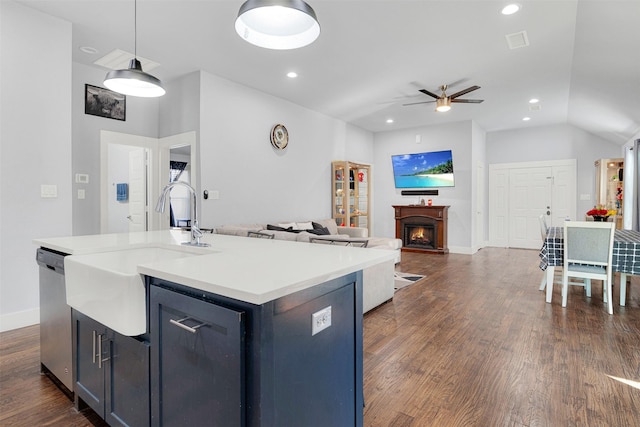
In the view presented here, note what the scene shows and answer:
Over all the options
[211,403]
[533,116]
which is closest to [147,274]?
[211,403]

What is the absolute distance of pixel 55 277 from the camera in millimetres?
1983

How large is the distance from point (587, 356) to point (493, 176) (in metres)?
6.65

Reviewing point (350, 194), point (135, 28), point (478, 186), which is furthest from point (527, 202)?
point (135, 28)

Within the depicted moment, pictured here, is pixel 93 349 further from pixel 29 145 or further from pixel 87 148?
pixel 87 148

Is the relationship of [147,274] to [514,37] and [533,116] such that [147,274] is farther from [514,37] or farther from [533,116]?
[533,116]

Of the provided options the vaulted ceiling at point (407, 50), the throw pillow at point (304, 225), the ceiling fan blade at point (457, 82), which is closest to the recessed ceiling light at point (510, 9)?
the vaulted ceiling at point (407, 50)

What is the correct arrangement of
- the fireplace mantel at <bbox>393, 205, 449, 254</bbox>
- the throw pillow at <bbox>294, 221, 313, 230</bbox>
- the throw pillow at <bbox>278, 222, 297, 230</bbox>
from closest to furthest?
the throw pillow at <bbox>278, 222, 297, 230</bbox> < the throw pillow at <bbox>294, 221, 313, 230</bbox> < the fireplace mantel at <bbox>393, 205, 449, 254</bbox>

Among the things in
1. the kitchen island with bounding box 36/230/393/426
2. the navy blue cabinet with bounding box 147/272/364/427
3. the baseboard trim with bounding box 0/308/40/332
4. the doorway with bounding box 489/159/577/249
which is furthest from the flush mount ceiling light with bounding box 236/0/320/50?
the doorway with bounding box 489/159/577/249

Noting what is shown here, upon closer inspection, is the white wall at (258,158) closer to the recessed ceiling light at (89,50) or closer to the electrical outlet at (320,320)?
the recessed ceiling light at (89,50)

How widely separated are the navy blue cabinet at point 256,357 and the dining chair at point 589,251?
3.19 metres

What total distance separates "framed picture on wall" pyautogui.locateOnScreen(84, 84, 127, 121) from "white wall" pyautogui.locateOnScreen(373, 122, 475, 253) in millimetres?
5896

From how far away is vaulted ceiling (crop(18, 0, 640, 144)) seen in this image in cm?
314

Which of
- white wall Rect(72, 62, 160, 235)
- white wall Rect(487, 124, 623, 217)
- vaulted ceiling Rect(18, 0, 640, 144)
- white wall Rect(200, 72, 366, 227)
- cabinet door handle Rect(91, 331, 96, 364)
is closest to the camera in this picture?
cabinet door handle Rect(91, 331, 96, 364)

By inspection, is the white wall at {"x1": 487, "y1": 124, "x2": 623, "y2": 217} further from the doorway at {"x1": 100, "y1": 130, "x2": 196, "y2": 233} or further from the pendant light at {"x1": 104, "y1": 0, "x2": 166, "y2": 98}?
the pendant light at {"x1": 104, "y1": 0, "x2": 166, "y2": 98}
